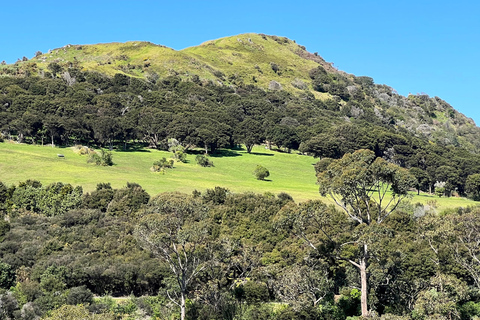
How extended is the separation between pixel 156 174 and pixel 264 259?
4408cm

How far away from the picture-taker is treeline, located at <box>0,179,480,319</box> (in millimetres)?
32969

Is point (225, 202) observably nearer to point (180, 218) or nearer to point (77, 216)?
point (77, 216)

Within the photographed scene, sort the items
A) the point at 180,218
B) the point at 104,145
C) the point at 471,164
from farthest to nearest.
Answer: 1. the point at 471,164
2. the point at 104,145
3. the point at 180,218

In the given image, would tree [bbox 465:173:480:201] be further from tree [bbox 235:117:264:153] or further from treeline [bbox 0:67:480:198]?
tree [bbox 235:117:264:153]

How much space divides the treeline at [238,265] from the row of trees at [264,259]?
0.12 metres

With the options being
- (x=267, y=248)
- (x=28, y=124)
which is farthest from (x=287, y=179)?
(x=28, y=124)

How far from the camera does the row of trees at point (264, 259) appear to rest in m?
31.8

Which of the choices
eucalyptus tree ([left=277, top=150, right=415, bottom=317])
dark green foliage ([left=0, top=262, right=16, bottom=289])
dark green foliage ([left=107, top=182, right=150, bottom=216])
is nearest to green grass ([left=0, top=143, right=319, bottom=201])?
dark green foliage ([left=107, top=182, right=150, bottom=216])

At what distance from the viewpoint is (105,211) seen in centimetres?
6041

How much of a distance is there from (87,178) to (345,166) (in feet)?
166

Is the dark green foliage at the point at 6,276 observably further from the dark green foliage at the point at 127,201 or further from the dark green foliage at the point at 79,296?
the dark green foliage at the point at 127,201

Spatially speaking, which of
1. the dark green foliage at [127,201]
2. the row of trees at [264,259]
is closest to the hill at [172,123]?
the dark green foliage at [127,201]

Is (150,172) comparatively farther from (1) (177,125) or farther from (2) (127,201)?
(1) (177,125)

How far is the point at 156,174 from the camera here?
83.4 m
